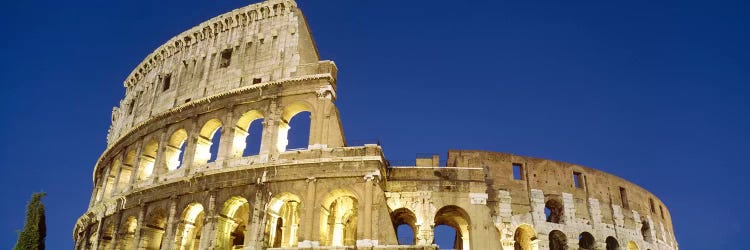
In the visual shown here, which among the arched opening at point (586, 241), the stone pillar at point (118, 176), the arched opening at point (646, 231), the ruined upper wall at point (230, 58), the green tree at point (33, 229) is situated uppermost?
the ruined upper wall at point (230, 58)

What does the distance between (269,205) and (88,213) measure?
11381 mm

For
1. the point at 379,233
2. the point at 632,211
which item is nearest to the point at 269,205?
the point at 379,233

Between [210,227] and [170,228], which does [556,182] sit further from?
[170,228]

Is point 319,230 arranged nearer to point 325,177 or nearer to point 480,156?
point 325,177

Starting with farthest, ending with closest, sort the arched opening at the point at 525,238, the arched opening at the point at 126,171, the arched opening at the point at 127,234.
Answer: the arched opening at the point at 126,171 → the arched opening at the point at 525,238 → the arched opening at the point at 127,234

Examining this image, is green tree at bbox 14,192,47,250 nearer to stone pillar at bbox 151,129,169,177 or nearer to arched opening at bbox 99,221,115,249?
arched opening at bbox 99,221,115,249

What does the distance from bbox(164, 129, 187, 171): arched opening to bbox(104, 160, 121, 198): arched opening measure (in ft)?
12.0

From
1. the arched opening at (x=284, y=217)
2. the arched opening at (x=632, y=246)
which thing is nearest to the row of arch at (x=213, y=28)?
the arched opening at (x=284, y=217)

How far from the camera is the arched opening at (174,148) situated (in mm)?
23703

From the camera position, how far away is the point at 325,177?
64.3 feet

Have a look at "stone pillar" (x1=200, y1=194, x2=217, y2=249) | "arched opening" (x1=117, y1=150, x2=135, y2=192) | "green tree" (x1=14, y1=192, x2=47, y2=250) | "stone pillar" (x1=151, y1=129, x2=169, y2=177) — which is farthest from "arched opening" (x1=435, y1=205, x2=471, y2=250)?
Result: "green tree" (x1=14, y1=192, x2=47, y2=250)

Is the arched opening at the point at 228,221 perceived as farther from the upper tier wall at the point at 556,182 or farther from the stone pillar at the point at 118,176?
the upper tier wall at the point at 556,182

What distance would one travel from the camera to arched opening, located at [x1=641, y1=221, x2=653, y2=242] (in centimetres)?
2822

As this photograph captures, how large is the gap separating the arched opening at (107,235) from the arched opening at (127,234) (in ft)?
3.24
